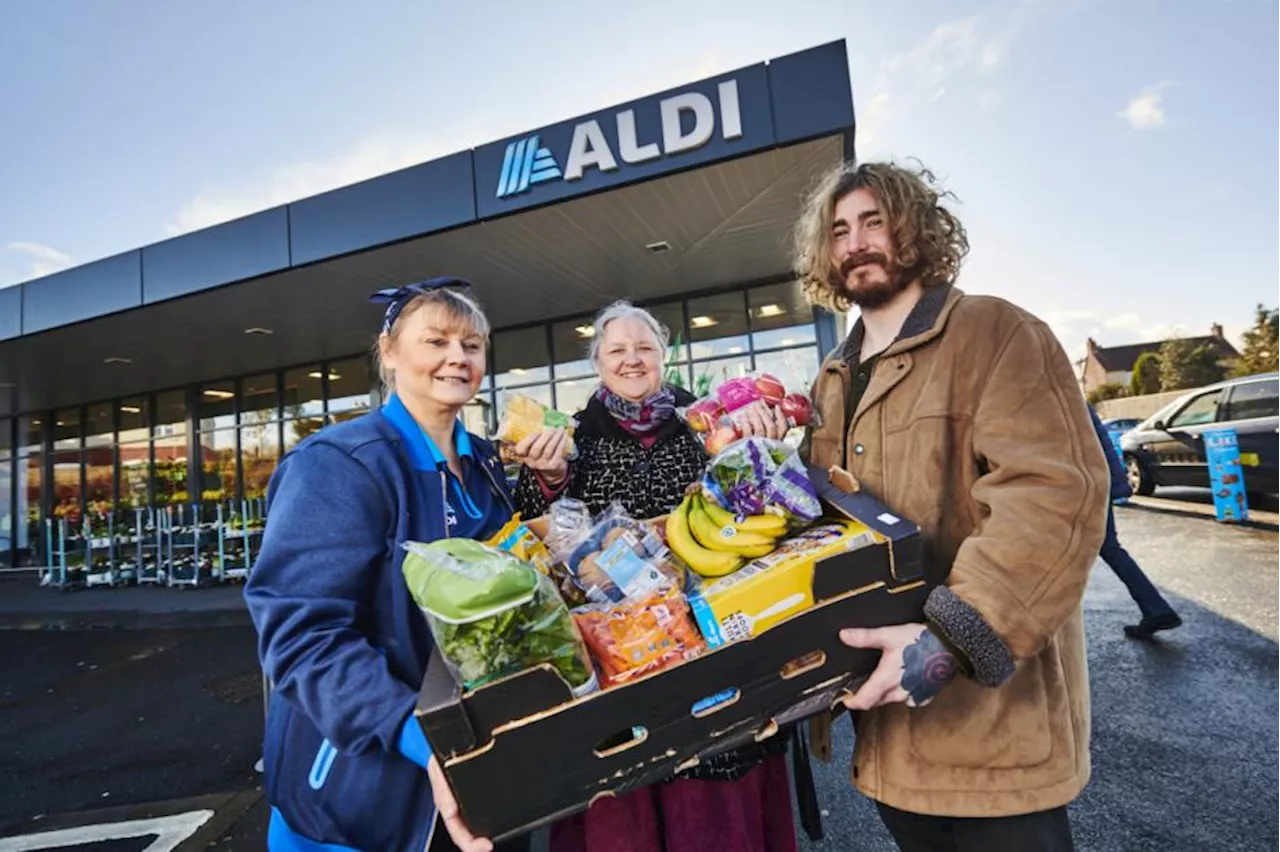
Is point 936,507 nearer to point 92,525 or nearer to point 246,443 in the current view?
point 246,443

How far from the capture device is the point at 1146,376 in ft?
133

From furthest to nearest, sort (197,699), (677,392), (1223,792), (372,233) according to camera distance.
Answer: (372,233) < (197,699) < (1223,792) < (677,392)

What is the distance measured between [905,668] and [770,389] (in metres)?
0.80

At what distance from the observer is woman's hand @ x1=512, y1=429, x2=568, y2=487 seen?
180cm

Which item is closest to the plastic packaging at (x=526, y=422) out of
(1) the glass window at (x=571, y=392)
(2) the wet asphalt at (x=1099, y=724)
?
(2) the wet asphalt at (x=1099, y=724)

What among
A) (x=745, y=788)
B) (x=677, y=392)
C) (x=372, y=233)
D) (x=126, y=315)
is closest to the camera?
(x=745, y=788)

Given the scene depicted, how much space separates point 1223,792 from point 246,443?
16.0 metres

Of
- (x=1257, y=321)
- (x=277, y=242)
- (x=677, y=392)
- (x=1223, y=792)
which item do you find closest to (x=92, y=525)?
(x=277, y=242)

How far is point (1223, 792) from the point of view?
265 cm

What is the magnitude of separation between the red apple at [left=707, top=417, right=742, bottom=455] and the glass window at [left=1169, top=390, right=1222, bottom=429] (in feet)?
37.2

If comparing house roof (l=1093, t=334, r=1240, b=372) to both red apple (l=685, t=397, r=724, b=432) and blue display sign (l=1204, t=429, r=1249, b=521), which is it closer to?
blue display sign (l=1204, t=429, r=1249, b=521)

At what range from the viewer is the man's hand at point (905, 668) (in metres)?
1.11

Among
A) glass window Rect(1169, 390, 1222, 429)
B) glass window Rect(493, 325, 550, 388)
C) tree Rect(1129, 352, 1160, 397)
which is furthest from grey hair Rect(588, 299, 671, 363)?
tree Rect(1129, 352, 1160, 397)

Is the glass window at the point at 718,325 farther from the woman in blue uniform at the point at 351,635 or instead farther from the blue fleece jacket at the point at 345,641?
the blue fleece jacket at the point at 345,641
